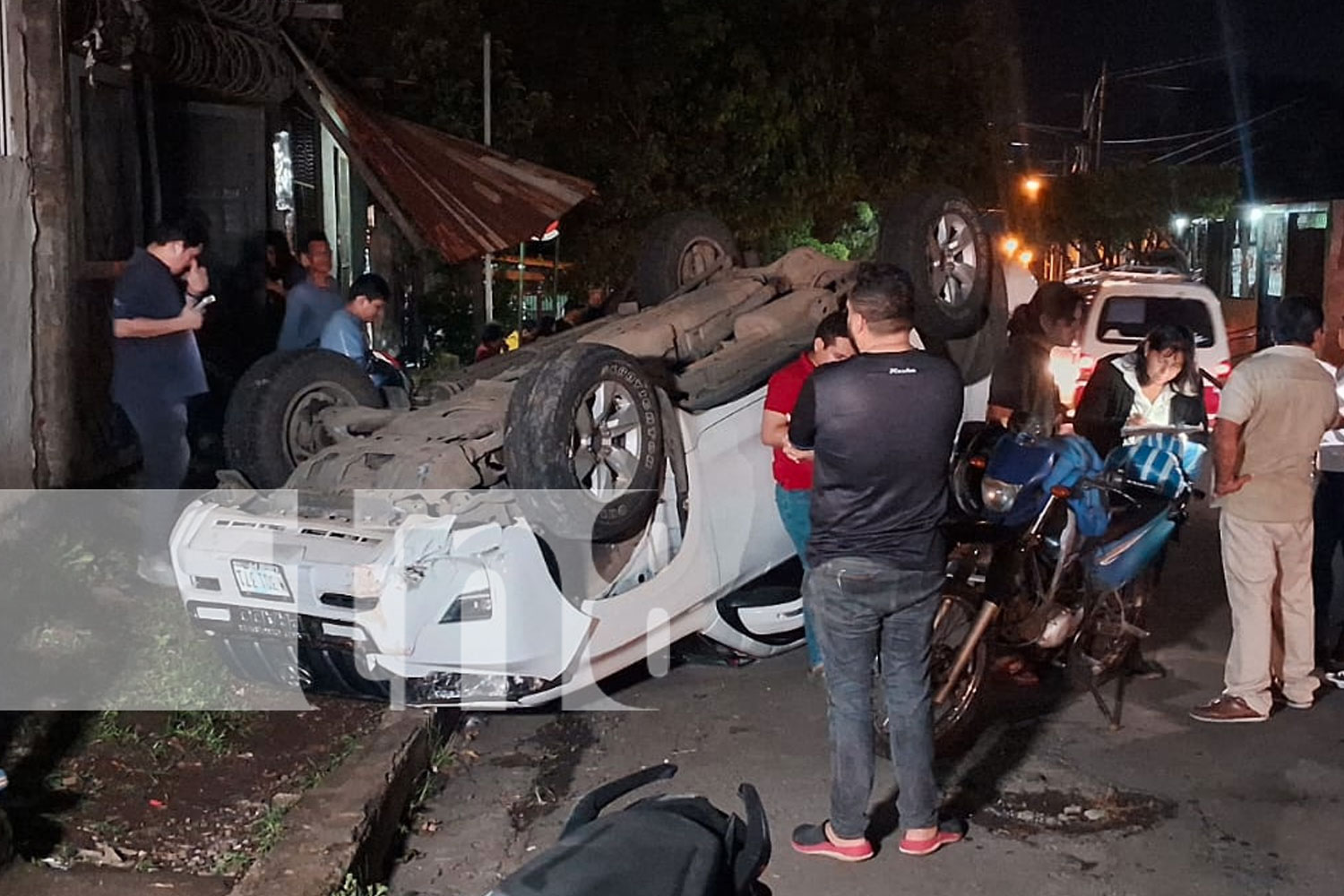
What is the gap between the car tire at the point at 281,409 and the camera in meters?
6.73

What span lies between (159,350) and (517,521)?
289cm

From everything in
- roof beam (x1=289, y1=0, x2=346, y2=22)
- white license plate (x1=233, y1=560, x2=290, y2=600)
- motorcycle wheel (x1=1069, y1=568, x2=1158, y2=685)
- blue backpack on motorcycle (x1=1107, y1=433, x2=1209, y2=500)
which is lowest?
motorcycle wheel (x1=1069, y1=568, x2=1158, y2=685)

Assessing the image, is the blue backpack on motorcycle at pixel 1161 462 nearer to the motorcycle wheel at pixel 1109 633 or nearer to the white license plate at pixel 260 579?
the motorcycle wheel at pixel 1109 633

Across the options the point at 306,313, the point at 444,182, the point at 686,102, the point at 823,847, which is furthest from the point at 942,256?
the point at 686,102

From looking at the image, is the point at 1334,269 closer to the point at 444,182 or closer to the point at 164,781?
the point at 444,182

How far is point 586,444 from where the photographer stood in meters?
5.96

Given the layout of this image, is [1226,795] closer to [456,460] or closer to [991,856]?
[991,856]

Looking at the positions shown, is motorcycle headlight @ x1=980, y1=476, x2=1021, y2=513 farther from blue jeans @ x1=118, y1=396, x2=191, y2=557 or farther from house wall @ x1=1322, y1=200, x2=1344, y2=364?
house wall @ x1=1322, y1=200, x2=1344, y2=364

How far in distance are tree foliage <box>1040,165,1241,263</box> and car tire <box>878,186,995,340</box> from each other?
120ft

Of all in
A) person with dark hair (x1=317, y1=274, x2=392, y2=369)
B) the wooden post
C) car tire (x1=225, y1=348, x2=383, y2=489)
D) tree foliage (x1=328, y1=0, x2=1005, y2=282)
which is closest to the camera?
car tire (x1=225, y1=348, x2=383, y2=489)

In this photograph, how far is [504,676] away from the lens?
5609 millimetres

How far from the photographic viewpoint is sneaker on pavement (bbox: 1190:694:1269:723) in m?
6.27

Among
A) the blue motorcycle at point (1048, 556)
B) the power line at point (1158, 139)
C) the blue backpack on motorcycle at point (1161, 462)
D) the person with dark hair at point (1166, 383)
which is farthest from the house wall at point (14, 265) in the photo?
the power line at point (1158, 139)

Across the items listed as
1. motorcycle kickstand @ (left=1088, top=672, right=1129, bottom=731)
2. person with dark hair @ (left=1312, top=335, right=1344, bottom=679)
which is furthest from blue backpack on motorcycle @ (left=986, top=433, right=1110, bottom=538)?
person with dark hair @ (left=1312, top=335, right=1344, bottom=679)
